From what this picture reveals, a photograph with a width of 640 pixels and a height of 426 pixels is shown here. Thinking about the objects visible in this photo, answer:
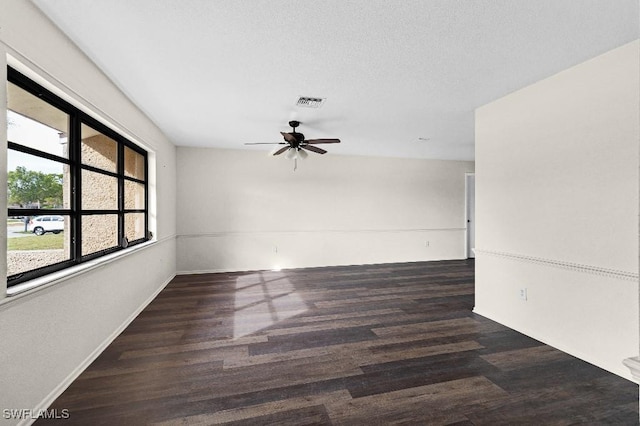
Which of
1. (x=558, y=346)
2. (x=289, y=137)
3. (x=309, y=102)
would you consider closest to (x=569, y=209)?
(x=558, y=346)

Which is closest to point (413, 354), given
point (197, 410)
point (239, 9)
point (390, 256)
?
point (197, 410)

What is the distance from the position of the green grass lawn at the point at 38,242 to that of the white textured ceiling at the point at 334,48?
1436 mm

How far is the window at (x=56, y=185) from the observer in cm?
177

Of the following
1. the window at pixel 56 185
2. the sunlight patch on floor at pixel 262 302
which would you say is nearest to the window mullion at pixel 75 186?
the window at pixel 56 185

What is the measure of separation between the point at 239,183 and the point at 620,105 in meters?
5.38

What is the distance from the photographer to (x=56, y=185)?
7.02ft

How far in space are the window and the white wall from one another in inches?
5.6

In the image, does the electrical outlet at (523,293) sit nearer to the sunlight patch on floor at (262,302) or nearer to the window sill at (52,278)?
the sunlight patch on floor at (262,302)

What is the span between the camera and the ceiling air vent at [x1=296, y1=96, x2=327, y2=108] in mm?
3189

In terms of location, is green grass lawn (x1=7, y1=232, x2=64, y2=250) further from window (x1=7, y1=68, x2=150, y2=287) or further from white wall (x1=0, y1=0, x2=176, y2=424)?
white wall (x1=0, y1=0, x2=176, y2=424)

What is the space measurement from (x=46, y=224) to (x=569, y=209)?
4204 mm

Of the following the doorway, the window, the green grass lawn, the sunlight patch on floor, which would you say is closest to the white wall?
the window

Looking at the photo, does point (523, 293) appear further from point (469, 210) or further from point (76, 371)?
point (469, 210)

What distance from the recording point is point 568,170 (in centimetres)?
257
